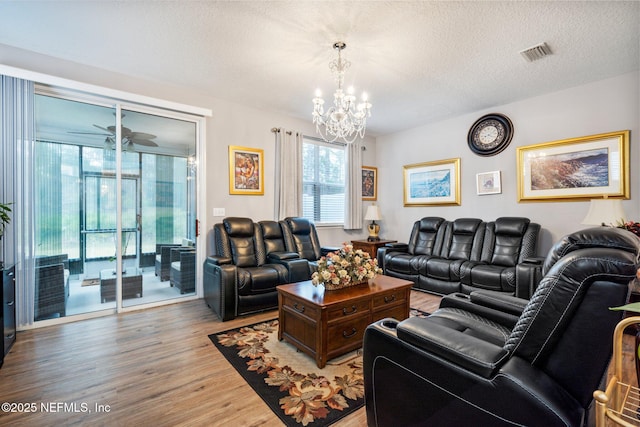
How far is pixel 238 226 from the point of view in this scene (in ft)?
12.9

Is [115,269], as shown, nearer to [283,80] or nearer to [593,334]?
[283,80]

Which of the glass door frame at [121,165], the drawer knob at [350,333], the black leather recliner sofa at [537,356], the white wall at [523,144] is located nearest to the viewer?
the black leather recliner sofa at [537,356]

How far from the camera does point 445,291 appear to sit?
3990 mm

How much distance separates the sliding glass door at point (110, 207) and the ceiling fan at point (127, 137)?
0.04 feet

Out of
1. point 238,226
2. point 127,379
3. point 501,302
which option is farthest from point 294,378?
point 238,226

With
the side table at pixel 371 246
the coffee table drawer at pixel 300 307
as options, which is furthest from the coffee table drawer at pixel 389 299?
the side table at pixel 371 246

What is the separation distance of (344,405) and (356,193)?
4.23 meters

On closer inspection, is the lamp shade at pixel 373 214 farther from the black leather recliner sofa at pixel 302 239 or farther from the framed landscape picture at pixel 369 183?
the black leather recliner sofa at pixel 302 239

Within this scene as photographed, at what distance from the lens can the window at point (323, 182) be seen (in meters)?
5.20

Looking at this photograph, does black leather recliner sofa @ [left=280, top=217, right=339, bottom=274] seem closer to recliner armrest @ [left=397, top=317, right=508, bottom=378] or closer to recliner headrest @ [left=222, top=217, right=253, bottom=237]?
recliner headrest @ [left=222, top=217, right=253, bottom=237]

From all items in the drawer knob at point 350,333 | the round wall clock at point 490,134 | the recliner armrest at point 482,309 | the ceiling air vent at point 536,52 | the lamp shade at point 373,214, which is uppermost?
the ceiling air vent at point 536,52

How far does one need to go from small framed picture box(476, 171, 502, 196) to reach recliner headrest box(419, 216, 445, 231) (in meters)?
0.75

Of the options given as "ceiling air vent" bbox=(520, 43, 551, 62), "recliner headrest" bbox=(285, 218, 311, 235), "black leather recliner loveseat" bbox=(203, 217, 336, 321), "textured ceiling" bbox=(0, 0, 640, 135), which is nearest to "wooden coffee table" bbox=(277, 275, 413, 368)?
"black leather recliner loveseat" bbox=(203, 217, 336, 321)

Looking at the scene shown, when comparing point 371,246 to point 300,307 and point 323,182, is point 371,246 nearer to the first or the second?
point 323,182
